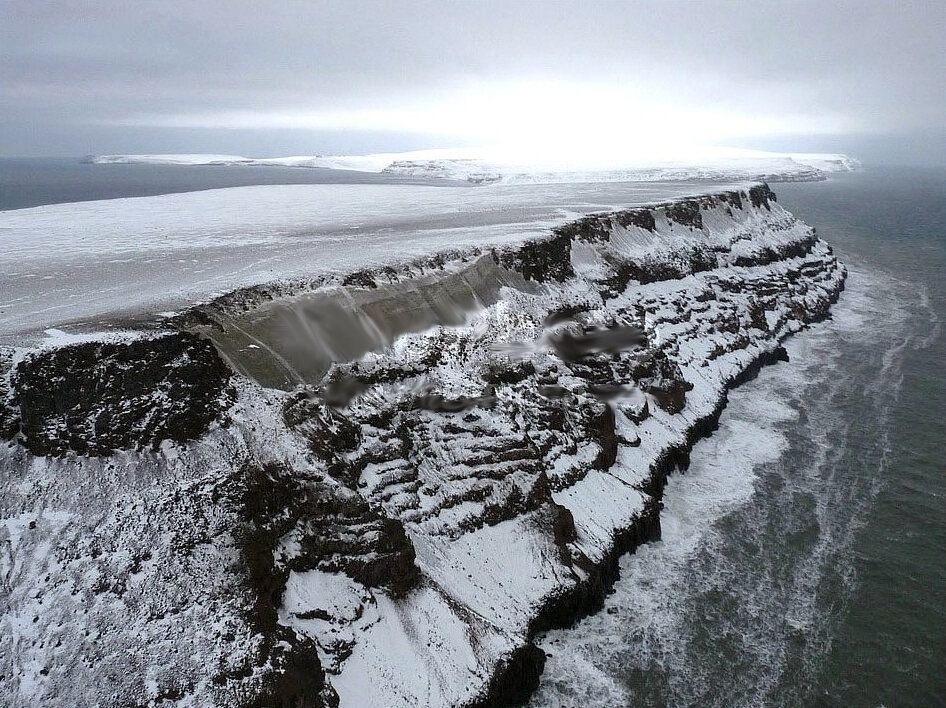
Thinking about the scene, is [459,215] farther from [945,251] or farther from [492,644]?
[945,251]

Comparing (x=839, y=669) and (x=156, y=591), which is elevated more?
(x=156, y=591)

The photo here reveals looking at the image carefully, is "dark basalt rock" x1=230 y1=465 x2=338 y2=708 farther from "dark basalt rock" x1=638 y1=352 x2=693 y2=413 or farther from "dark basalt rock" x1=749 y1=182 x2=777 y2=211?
"dark basalt rock" x1=749 y1=182 x2=777 y2=211

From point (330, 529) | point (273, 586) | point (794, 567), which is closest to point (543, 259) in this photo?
point (794, 567)

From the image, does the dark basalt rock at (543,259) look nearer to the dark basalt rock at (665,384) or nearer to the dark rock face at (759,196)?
the dark basalt rock at (665,384)

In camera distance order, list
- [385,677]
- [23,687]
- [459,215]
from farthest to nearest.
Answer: [459,215]
[385,677]
[23,687]

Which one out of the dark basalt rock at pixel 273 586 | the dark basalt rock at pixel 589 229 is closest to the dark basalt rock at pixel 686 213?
the dark basalt rock at pixel 589 229

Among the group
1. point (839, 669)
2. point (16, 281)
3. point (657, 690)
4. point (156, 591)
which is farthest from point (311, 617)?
point (16, 281)
